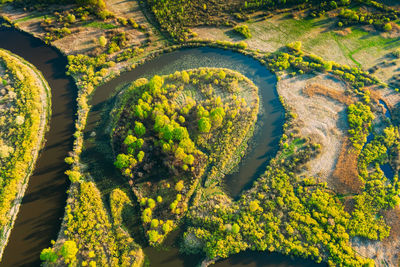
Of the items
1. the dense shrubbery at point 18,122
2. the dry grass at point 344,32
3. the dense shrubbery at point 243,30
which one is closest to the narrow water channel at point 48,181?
the dense shrubbery at point 18,122

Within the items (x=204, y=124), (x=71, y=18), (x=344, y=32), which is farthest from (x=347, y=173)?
(x=71, y=18)

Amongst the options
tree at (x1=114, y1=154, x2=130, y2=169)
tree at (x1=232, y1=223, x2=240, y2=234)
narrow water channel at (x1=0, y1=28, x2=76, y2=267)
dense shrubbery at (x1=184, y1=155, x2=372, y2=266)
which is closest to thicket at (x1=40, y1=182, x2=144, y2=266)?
narrow water channel at (x1=0, y1=28, x2=76, y2=267)

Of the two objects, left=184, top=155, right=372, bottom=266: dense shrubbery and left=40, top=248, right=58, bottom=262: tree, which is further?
left=184, top=155, right=372, bottom=266: dense shrubbery

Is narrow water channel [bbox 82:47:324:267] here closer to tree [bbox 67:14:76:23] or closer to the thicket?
the thicket

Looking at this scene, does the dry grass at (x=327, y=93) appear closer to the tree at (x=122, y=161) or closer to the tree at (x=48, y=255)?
the tree at (x=122, y=161)

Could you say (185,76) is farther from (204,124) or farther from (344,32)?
(344,32)
